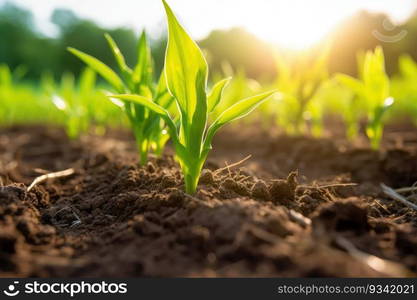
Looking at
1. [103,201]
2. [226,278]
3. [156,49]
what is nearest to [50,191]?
[103,201]

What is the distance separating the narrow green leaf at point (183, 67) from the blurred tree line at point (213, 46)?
234cm

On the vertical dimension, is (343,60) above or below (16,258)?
above

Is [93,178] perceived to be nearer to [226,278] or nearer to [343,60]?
[226,278]

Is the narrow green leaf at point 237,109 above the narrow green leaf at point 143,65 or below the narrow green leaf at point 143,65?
below

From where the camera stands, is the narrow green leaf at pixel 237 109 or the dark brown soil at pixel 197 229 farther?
the narrow green leaf at pixel 237 109

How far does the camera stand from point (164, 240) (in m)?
1.20

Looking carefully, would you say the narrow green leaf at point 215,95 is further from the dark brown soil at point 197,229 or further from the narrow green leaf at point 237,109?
the dark brown soil at point 197,229

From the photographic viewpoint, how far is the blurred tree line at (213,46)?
1552cm

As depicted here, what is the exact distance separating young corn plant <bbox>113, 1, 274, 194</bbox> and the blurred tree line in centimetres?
233

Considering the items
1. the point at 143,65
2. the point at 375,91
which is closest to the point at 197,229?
the point at 143,65

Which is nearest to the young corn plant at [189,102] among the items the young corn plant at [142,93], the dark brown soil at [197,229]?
the dark brown soil at [197,229]

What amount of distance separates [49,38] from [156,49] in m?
10.8

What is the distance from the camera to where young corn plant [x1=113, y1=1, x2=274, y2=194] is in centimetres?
147

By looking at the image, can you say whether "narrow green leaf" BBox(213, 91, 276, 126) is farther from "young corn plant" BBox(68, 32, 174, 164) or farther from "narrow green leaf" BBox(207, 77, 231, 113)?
"young corn plant" BBox(68, 32, 174, 164)
